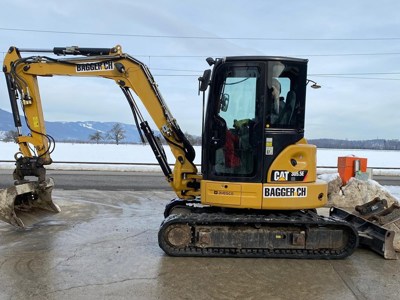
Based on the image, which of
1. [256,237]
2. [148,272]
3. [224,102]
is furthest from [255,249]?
[224,102]

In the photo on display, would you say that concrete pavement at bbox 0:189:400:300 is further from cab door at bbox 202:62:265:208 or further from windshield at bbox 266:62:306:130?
windshield at bbox 266:62:306:130

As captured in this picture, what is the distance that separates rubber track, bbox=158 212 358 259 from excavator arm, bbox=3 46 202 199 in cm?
120

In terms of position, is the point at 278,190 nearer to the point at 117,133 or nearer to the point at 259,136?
the point at 259,136

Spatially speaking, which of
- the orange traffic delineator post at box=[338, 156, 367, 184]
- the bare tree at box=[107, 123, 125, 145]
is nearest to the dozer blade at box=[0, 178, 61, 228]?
the orange traffic delineator post at box=[338, 156, 367, 184]

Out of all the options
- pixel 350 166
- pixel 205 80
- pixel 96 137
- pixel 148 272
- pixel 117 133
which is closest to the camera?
pixel 148 272

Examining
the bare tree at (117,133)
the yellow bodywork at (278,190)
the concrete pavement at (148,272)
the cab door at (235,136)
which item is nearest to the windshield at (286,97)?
the cab door at (235,136)

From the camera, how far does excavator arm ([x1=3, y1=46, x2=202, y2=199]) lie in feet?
22.1

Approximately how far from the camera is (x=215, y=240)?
5.69 meters

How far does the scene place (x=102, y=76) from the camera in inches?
267

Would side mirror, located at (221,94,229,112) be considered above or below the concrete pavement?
above

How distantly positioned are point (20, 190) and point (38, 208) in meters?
0.79

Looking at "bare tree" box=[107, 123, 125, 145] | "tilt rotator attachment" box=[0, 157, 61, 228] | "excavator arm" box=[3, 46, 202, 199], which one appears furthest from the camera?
"bare tree" box=[107, 123, 125, 145]

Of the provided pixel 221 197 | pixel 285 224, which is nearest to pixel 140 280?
pixel 221 197

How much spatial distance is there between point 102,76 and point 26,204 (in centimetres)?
Answer: 276
